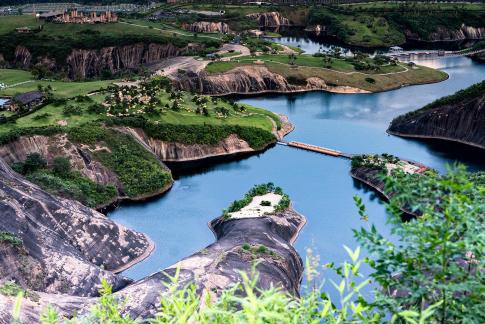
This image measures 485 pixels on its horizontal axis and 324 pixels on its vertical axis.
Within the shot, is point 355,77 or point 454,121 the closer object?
point 454,121

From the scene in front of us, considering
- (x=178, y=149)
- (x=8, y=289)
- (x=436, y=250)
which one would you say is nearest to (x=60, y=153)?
(x=178, y=149)

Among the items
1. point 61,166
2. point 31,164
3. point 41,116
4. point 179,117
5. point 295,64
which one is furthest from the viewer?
point 295,64

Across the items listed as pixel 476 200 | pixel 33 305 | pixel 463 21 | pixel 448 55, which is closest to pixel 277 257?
pixel 33 305

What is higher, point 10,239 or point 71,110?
point 10,239

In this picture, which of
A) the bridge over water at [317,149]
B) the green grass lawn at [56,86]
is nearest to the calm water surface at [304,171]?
the bridge over water at [317,149]

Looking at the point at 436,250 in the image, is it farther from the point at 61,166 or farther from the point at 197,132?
the point at 197,132

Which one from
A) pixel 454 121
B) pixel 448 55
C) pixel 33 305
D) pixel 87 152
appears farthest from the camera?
pixel 448 55

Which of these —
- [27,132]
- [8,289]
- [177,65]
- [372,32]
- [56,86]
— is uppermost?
[8,289]

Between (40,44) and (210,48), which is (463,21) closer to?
(210,48)
